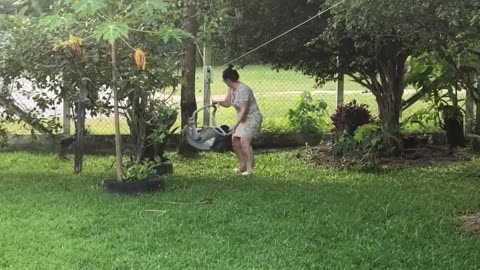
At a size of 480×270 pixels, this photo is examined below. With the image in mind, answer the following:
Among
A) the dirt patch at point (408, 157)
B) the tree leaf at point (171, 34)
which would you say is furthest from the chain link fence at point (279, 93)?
the tree leaf at point (171, 34)

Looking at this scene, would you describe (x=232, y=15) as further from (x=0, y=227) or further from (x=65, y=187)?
(x=0, y=227)

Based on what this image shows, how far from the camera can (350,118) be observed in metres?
9.30

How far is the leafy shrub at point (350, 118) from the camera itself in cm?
926

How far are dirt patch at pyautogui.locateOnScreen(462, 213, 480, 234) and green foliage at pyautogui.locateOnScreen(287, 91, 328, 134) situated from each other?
5.01 m

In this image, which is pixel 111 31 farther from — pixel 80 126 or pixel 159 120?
pixel 80 126

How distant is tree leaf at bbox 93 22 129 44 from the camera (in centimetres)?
523

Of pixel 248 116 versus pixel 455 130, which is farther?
pixel 455 130

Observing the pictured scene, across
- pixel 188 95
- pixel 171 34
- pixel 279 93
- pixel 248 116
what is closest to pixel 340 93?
pixel 279 93

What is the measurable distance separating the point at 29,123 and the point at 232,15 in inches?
113

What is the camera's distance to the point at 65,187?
22.7ft

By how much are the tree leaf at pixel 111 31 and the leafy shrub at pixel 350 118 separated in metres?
4.51

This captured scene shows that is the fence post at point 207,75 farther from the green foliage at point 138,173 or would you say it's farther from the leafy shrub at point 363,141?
the green foliage at point 138,173

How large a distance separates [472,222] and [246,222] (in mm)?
1831

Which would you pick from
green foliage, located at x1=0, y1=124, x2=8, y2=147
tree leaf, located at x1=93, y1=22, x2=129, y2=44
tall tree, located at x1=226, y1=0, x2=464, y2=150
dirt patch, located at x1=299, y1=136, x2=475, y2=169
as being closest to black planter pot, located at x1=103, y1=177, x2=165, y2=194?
tree leaf, located at x1=93, y1=22, x2=129, y2=44
